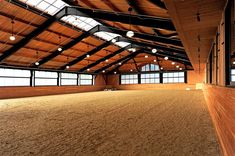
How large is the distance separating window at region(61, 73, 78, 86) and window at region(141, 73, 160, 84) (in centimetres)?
1008

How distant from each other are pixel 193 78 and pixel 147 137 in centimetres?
2276

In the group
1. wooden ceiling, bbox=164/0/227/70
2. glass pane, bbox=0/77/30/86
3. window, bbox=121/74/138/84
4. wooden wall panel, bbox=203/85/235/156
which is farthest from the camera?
window, bbox=121/74/138/84

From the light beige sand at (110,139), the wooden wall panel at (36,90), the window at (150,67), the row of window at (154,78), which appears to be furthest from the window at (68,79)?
the light beige sand at (110,139)

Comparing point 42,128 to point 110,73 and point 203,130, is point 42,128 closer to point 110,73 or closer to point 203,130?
point 203,130

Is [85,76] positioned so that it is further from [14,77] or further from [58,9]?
[58,9]

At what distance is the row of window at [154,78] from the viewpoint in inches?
973

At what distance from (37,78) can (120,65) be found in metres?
13.0

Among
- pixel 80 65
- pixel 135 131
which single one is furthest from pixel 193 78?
pixel 135 131

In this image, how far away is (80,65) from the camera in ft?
69.6

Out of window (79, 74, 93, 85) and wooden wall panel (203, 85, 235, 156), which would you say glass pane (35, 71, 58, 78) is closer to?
window (79, 74, 93, 85)

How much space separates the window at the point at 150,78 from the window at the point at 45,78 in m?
12.9

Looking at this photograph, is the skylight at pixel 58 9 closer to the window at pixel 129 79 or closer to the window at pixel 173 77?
the window at pixel 173 77

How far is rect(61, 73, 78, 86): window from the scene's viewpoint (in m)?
20.9

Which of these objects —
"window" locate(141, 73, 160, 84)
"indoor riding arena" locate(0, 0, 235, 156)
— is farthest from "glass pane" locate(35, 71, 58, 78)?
"window" locate(141, 73, 160, 84)
